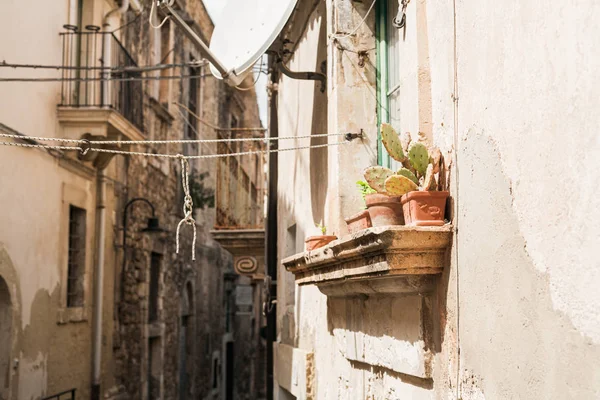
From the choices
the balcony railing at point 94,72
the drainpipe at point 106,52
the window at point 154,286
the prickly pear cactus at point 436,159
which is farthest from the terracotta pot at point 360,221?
the window at point 154,286

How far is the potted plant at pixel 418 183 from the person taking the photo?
3.84 meters

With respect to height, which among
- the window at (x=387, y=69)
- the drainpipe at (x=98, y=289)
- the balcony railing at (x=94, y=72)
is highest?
the balcony railing at (x=94, y=72)

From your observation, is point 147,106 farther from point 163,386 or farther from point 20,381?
point 20,381

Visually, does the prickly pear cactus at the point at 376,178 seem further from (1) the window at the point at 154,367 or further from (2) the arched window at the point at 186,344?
(2) the arched window at the point at 186,344

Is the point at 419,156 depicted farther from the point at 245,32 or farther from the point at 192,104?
the point at 192,104

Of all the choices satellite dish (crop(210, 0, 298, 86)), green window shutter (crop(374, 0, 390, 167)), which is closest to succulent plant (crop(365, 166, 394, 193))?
green window shutter (crop(374, 0, 390, 167))

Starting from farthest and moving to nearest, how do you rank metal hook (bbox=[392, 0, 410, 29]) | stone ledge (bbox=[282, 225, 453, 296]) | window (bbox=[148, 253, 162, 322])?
1. window (bbox=[148, 253, 162, 322])
2. metal hook (bbox=[392, 0, 410, 29])
3. stone ledge (bbox=[282, 225, 453, 296])

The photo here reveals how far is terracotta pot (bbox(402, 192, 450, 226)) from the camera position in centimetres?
383

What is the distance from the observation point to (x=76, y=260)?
12211 millimetres

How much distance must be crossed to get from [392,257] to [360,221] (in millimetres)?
829

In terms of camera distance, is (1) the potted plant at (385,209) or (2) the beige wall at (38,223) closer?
(1) the potted plant at (385,209)

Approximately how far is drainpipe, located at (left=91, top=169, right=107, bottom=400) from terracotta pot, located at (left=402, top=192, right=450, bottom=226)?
368 inches

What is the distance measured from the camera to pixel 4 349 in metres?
9.56

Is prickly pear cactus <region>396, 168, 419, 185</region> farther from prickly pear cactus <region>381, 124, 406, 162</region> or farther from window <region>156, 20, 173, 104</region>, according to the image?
window <region>156, 20, 173, 104</region>
